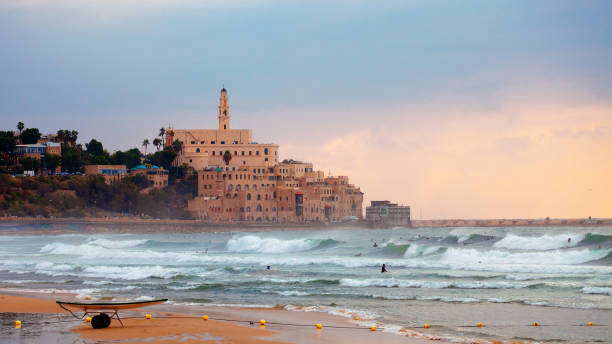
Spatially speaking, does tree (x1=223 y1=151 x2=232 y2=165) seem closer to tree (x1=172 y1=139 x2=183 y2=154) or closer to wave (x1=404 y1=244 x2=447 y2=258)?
tree (x1=172 y1=139 x2=183 y2=154)

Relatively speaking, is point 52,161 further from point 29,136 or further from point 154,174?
point 154,174

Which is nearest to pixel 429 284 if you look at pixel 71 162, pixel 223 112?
pixel 71 162

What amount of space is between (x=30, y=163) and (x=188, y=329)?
12297cm

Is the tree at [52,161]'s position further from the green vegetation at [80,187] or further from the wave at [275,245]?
the wave at [275,245]

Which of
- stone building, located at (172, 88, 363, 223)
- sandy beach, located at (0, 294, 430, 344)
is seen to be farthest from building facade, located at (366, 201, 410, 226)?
sandy beach, located at (0, 294, 430, 344)

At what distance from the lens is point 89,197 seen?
12588 cm

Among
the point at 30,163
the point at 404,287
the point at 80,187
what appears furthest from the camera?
the point at 30,163

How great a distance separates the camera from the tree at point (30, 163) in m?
132

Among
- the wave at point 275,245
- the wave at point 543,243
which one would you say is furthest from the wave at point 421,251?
the wave at point 275,245

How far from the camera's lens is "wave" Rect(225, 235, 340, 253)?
61969mm

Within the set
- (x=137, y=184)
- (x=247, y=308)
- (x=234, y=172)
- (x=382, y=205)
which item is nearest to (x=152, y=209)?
(x=137, y=184)

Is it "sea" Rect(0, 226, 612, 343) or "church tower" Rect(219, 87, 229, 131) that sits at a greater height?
"church tower" Rect(219, 87, 229, 131)

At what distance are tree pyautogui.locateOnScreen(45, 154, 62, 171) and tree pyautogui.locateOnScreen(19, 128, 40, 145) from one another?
A: 29.4 ft

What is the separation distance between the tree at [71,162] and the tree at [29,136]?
815cm
